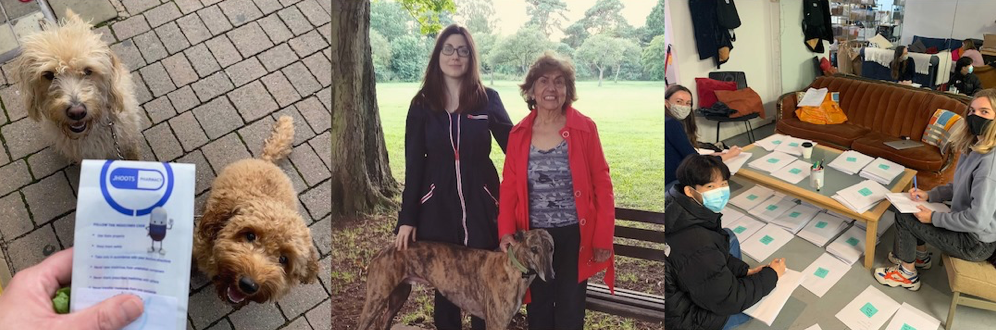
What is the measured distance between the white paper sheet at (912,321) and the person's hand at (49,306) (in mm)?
3299

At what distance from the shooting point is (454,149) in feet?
4.80

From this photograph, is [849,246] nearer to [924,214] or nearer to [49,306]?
[924,214]

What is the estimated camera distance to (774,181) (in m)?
3.22

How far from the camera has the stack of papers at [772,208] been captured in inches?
143

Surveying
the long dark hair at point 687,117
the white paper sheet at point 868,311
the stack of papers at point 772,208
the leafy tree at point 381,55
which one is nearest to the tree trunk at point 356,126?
the leafy tree at point 381,55

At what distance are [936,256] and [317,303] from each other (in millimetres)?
3466

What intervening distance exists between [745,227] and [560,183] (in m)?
2.68

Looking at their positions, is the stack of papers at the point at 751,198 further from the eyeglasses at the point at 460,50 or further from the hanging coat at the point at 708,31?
the eyeglasses at the point at 460,50

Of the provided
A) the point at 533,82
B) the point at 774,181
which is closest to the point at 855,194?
the point at 774,181

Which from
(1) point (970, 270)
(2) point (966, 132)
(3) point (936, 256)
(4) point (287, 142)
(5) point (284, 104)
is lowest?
(3) point (936, 256)

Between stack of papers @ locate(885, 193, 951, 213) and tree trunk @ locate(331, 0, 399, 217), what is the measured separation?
2.75 meters

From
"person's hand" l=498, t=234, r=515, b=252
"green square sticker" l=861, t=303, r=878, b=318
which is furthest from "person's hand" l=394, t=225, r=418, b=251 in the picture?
"green square sticker" l=861, t=303, r=878, b=318

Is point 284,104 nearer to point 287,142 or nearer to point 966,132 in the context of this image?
point 287,142

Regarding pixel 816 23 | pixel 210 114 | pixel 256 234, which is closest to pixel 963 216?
pixel 816 23
